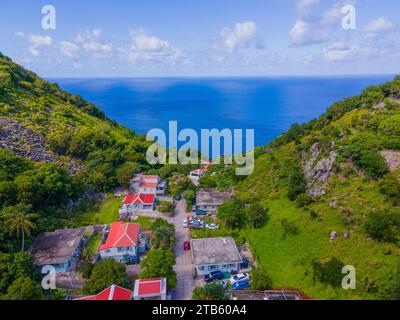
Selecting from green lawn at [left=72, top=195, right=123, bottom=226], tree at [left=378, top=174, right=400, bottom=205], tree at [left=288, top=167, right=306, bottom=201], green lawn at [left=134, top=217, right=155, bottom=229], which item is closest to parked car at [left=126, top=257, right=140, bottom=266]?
green lawn at [left=134, top=217, right=155, bottom=229]

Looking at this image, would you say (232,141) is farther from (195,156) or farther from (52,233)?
(52,233)

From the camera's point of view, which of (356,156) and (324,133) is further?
(324,133)

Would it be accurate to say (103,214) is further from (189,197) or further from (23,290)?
(23,290)

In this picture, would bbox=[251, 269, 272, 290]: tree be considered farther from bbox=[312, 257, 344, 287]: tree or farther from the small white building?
bbox=[312, 257, 344, 287]: tree

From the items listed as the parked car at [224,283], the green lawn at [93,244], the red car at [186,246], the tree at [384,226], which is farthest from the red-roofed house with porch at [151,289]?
the tree at [384,226]

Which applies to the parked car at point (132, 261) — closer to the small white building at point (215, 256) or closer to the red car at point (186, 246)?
the red car at point (186, 246)

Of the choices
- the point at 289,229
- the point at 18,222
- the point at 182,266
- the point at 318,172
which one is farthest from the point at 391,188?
the point at 18,222

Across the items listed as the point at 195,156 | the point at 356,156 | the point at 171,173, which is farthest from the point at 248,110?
the point at 356,156

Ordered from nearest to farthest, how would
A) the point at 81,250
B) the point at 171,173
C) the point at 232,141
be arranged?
the point at 81,250 < the point at 171,173 < the point at 232,141
